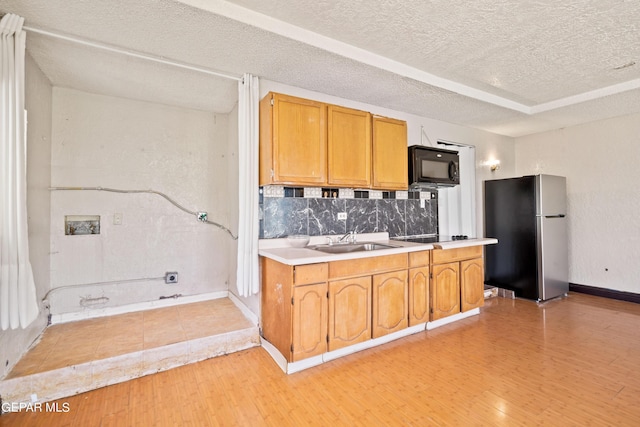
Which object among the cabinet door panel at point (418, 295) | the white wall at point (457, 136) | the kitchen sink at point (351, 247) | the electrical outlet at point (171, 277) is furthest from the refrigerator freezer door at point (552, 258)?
the electrical outlet at point (171, 277)

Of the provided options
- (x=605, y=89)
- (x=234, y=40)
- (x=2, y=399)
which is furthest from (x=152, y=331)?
(x=605, y=89)

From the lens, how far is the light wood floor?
1704mm

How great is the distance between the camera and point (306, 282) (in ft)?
7.21

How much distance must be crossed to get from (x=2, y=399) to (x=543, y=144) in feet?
21.4

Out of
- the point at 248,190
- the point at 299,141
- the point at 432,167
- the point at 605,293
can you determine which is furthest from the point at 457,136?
the point at 248,190

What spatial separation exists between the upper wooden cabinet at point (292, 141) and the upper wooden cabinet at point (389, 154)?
0.60 meters

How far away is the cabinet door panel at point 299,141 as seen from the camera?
8.09ft

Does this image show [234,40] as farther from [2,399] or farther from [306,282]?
[2,399]

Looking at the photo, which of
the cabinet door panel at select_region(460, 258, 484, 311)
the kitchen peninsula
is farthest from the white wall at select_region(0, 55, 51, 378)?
the cabinet door panel at select_region(460, 258, 484, 311)

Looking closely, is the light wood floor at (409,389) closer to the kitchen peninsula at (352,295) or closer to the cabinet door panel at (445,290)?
the kitchen peninsula at (352,295)

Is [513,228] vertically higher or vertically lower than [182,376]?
higher

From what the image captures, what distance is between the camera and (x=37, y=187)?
8.26 ft

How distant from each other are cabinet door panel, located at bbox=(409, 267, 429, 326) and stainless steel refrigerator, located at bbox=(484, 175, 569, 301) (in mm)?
1970

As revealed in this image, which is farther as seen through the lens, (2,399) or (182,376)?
(182,376)
